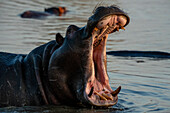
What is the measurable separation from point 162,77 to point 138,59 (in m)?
1.63

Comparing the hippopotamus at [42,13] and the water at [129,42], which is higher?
the hippopotamus at [42,13]

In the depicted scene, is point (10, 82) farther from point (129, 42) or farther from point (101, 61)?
point (129, 42)

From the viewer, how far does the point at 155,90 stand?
6523 millimetres

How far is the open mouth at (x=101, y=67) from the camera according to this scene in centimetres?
479

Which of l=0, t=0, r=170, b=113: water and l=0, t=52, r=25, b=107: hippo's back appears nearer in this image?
l=0, t=52, r=25, b=107: hippo's back

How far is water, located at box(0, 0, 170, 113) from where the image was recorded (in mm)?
5887

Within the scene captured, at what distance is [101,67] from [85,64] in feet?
0.90

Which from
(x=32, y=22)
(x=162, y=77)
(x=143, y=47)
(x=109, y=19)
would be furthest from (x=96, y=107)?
(x=32, y=22)

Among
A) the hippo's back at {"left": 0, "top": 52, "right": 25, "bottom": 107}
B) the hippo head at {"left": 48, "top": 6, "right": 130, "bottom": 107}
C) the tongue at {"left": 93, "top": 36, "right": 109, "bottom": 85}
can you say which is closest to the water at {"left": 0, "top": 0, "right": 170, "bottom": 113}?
the hippo's back at {"left": 0, "top": 52, "right": 25, "bottom": 107}

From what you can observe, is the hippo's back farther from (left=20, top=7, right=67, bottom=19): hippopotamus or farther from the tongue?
(left=20, top=7, right=67, bottom=19): hippopotamus

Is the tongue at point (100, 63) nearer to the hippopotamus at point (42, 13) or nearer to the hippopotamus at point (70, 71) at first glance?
the hippopotamus at point (70, 71)

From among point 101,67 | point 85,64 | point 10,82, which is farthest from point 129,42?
point 85,64

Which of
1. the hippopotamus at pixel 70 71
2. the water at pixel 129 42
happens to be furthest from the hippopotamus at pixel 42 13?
the hippopotamus at pixel 70 71

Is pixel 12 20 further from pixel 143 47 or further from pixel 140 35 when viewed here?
pixel 143 47
